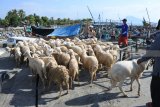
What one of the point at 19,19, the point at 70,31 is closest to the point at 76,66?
the point at 70,31

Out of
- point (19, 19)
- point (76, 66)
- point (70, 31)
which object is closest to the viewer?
point (76, 66)

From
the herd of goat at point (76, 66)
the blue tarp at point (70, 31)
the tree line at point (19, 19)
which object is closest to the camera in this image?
the herd of goat at point (76, 66)

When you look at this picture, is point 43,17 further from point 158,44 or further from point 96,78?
point 158,44

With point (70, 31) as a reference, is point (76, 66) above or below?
below

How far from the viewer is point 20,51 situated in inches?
632

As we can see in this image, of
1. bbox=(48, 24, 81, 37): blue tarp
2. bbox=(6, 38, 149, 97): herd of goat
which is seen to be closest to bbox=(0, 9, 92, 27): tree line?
bbox=(48, 24, 81, 37): blue tarp

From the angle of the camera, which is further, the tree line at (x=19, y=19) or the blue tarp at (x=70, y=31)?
the tree line at (x=19, y=19)

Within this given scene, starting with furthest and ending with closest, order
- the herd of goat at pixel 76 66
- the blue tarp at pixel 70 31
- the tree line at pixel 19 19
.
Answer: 1. the tree line at pixel 19 19
2. the blue tarp at pixel 70 31
3. the herd of goat at pixel 76 66

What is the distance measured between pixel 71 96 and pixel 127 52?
19.3 feet

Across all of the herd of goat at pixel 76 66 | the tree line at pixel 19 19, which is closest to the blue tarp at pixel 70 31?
the herd of goat at pixel 76 66

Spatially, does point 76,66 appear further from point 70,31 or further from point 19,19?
point 19,19

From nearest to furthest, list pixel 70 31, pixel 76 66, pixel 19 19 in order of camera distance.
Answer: pixel 76 66 < pixel 70 31 < pixel 19 19

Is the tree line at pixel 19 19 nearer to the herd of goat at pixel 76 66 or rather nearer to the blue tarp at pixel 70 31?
the blue tarp at pixel 70 31

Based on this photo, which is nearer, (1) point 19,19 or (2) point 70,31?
(2) point 70,31
